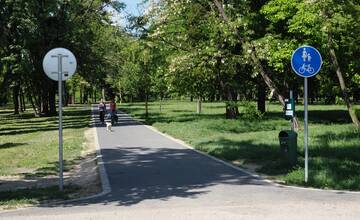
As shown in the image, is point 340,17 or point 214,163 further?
point 340,17

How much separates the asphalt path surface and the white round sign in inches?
99.8

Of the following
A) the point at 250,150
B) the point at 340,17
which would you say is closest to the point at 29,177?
the point at 250,150

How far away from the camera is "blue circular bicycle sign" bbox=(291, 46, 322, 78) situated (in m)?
11.2

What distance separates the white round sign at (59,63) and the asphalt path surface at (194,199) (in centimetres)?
253

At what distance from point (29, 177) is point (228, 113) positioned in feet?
71.4

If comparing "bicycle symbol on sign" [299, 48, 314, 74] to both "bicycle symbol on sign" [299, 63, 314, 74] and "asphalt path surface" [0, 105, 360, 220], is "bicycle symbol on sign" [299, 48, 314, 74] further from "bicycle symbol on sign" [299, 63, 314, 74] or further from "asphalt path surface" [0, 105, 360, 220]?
"asphalt path surface" [0, 105, 360, 220]

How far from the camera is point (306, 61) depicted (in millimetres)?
11211

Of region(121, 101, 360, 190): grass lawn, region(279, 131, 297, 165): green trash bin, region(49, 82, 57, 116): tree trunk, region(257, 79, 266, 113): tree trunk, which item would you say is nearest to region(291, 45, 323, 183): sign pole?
region(121, 101, 360, 190): grass lawn

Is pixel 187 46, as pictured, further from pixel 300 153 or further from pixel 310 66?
pixel 310 66

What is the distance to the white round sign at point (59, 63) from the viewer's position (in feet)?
36.3

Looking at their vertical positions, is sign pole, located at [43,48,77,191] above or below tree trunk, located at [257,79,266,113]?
above

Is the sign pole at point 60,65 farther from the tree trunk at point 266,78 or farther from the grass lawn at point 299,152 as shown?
the tree trunk at point 266,78

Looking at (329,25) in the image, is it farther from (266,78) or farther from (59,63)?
(59,63)

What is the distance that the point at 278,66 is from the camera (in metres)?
27.1
